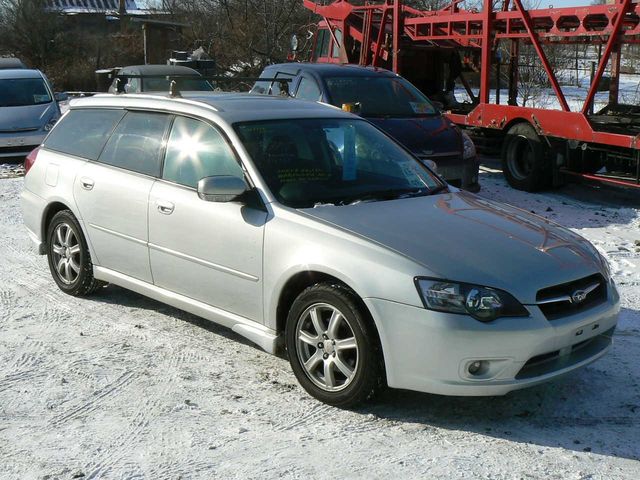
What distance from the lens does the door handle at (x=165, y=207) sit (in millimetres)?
5348

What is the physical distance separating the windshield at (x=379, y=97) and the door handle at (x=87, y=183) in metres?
4.49

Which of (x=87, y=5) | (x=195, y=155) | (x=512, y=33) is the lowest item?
(x=195, y=155)

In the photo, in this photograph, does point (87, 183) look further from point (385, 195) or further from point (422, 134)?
point (422, 134)

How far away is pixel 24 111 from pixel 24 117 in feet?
0.66

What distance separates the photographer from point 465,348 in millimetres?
4047

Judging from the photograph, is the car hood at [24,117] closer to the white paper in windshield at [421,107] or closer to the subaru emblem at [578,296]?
the white paper in windshield at [421,107]

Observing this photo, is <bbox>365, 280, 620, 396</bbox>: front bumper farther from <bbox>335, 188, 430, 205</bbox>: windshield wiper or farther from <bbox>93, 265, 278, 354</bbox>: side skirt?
<bbox>335, 188, 430, 205</bbox>: windshield wiper

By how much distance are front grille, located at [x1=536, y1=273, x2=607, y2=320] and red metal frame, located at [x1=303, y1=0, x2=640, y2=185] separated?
5.69 metres

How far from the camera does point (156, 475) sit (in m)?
3.80

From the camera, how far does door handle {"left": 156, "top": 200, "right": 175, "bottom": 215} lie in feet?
17.5

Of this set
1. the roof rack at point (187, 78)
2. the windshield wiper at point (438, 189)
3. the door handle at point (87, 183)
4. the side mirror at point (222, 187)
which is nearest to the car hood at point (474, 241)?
the windshield wiper at point (438, 189)

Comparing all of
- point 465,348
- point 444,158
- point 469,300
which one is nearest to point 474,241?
point 469,300

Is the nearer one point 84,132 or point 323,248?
point 323,248

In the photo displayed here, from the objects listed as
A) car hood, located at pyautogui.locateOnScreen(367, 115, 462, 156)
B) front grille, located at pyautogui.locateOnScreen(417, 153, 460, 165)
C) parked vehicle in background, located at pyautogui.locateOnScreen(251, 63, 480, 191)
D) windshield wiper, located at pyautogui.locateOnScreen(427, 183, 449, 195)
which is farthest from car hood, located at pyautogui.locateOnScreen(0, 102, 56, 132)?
windshield wiper, located at pyautogui.locateOnScreen(427, 183, 449, 195)
